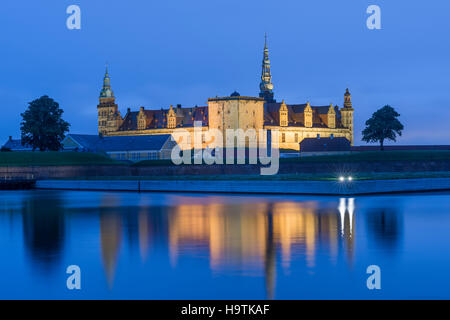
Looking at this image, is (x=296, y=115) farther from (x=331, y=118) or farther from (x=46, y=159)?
(x=46, y=159)

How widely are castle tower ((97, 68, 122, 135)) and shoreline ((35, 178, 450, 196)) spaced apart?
4236 inches

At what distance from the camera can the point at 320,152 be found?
97625 millimetres

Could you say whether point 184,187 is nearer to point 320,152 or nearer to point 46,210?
point 46,210

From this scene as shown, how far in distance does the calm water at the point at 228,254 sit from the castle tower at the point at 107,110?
450 feet

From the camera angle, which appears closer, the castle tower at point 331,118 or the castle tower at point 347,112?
the castle tower at point 331,118

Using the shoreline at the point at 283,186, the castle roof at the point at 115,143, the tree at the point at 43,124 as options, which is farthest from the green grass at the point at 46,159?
the castle roof at the point at 115,143

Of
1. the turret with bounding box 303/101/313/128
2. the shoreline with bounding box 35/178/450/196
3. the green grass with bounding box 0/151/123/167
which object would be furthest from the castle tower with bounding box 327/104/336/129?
the shoreline with bounding box 35/178/450/196

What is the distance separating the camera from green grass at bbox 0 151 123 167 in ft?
223

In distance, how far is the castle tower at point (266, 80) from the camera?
155 meters

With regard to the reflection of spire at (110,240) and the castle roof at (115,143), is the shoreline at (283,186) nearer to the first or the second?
the reflection of spire at (110,240)

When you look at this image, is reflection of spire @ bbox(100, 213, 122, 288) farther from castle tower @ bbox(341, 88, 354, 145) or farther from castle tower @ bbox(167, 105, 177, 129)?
castle tower @ bbox(341, 88, 354, 145)

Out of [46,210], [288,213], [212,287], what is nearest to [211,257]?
[212,287]

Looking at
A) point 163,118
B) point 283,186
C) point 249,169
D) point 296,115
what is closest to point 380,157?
point 249,169
